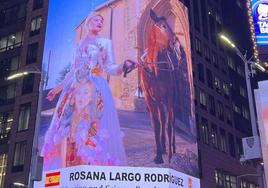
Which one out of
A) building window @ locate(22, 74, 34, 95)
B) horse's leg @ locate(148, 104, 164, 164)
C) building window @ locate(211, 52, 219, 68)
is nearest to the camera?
horse's leg @ locate(148, 104, 164, 164)

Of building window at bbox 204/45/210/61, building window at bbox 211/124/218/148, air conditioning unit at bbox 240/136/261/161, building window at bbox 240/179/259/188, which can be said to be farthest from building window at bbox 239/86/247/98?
air conditioning unit at bbox 240/136/261/161

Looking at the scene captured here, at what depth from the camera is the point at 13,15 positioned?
6022 centimetres

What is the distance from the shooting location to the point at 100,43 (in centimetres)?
4909

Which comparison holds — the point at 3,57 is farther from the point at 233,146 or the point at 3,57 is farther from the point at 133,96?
the point at 233,146

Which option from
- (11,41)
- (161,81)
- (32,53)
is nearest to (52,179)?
(161,81)

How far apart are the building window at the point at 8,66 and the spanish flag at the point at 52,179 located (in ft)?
57.0

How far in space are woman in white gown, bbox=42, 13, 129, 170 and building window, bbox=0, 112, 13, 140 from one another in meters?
6.71

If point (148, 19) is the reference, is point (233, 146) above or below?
below

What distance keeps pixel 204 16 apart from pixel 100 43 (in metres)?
24.0

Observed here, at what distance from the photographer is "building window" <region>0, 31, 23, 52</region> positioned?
58156mm

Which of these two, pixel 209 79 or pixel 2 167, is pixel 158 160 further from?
pixel 209 79

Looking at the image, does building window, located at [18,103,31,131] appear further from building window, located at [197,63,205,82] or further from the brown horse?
building window, located at [197,63,205,82]

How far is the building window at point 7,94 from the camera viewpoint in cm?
5472

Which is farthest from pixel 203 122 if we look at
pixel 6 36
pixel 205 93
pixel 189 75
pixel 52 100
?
pixel 6 36
